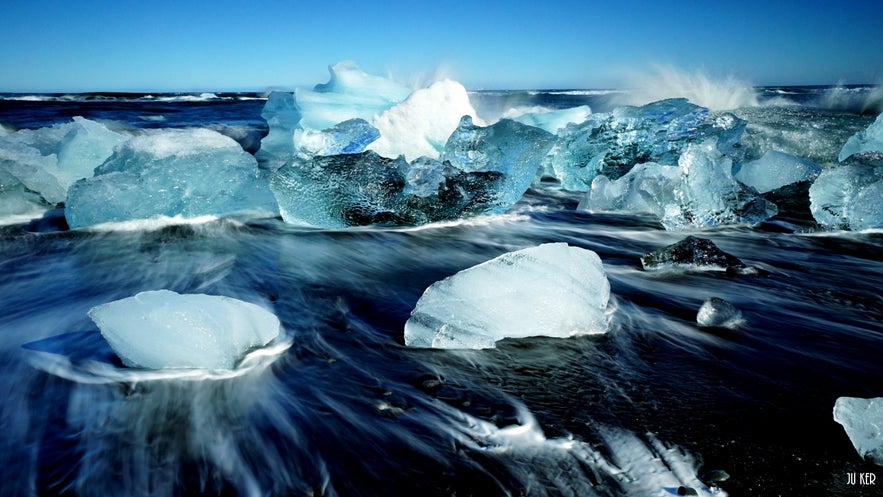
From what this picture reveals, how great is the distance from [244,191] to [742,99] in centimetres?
1383

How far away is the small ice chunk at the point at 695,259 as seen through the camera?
2.57m

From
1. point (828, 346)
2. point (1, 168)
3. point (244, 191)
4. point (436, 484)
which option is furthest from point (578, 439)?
point (1, 168)

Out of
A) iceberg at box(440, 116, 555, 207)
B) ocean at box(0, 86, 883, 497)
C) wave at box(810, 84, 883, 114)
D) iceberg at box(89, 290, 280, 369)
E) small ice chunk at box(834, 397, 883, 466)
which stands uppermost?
wave at box(810, 84, 883, 114)

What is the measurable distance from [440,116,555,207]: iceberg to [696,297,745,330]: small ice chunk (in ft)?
6.71

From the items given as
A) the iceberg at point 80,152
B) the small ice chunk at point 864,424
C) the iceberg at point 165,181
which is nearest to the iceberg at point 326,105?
the iceberg at point 80,152

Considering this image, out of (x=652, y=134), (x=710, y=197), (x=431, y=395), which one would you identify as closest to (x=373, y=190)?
(x=431, y=395)

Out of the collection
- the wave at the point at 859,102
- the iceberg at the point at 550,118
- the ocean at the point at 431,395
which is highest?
the wave at the point at 859,102

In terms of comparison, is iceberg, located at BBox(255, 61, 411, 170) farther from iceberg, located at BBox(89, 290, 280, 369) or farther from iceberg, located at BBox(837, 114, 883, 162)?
iceberg, located at BBox(837, 114, 883, 162)

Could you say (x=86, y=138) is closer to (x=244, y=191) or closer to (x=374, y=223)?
(x=244, y=191)

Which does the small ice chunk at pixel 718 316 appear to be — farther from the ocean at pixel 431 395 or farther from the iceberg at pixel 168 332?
the iceberg at pixel 168 332

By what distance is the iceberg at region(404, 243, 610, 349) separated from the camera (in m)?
1.71

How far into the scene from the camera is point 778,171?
457cm

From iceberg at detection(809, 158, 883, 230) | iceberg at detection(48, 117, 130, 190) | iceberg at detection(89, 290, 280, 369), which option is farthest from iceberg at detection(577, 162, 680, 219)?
iceberg at detection(48, 117, 130, 190)

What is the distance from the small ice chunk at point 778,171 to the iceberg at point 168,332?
4.67 metres
